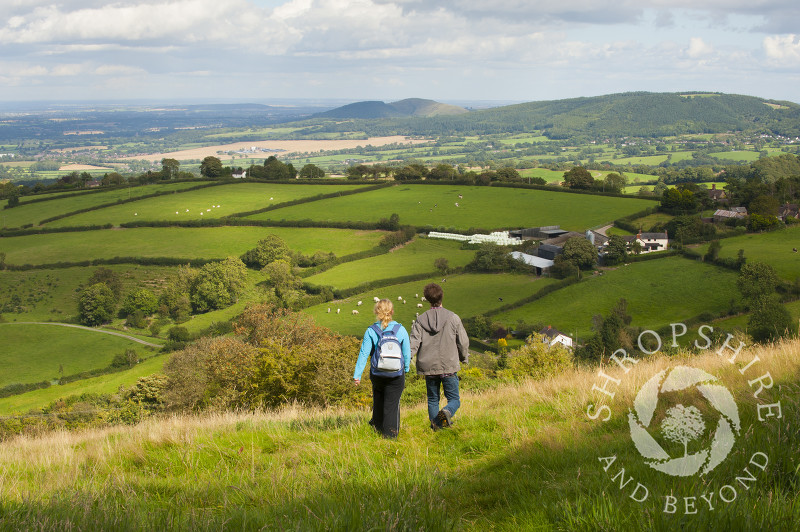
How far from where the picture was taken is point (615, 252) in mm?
71500

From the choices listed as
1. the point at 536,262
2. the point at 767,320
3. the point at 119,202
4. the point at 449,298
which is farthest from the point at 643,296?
the point at 119,202

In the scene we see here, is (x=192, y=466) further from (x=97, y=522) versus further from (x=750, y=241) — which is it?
(x=750, y=241)

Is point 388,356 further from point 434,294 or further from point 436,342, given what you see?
point 434,294

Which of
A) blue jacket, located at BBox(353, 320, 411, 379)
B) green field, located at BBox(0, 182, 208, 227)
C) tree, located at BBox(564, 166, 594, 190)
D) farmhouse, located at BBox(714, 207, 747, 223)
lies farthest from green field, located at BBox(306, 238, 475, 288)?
blue jacket, located at BBox(353, 320, 411, 379)

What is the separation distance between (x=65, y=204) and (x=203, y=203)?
2458 centimetres

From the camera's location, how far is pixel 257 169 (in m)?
123

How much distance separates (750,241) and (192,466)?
78.0 meters

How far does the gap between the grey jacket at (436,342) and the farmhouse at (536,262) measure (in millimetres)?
65507

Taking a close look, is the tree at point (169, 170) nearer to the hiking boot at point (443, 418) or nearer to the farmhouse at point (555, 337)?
the farmhouse at point (555, 337)

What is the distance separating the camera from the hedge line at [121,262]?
7919 cm

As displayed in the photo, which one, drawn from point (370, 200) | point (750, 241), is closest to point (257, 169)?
point (370, 200)

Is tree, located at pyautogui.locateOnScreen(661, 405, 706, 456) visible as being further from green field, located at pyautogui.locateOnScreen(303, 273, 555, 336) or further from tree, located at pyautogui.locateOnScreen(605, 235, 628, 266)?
tree, located at pyautogui.locateOnScreen(605, 235, 628, 266)

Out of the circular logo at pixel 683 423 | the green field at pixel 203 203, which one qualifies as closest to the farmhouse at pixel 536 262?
the green field at pixel 203 203

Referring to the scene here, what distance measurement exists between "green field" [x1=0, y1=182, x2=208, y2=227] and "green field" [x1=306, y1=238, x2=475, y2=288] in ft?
168
